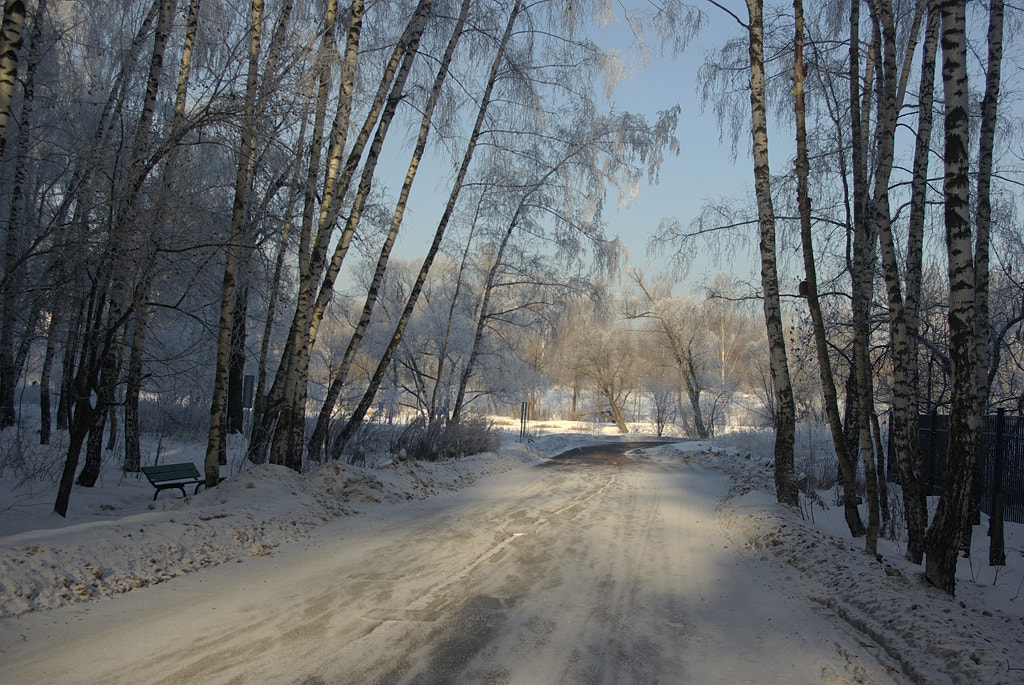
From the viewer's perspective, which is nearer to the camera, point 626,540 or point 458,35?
point 626,540

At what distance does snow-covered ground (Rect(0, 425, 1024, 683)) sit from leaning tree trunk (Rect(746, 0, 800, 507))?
1273 millimetres

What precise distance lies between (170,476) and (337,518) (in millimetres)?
2799

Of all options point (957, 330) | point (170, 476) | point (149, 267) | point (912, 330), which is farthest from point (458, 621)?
point (912, 330)

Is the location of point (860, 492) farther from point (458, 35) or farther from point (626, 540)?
point (458, 35)

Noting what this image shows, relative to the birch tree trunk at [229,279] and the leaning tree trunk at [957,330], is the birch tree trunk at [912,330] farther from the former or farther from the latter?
the birch tree trunk at [229,279]

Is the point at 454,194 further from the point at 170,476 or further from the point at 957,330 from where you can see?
the point at 957,330

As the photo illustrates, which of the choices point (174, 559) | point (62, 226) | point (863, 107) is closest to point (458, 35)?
point (863, 107)

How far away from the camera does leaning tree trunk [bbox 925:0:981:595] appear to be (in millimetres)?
5519

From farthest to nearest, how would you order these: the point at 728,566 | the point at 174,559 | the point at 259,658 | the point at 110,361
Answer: the point at 110,361, the point at 728,566, the point at 174,559, the point at 259,658

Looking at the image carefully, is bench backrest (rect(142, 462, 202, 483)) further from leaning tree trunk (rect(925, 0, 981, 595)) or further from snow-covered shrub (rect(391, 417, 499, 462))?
leaning tree trunk (rect(925, 0, 981, 595))

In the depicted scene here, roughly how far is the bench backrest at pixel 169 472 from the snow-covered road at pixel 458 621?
10.8 feet

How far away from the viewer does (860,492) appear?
15.1 meters

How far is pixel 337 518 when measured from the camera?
29.4 ft

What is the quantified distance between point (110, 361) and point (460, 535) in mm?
5281
